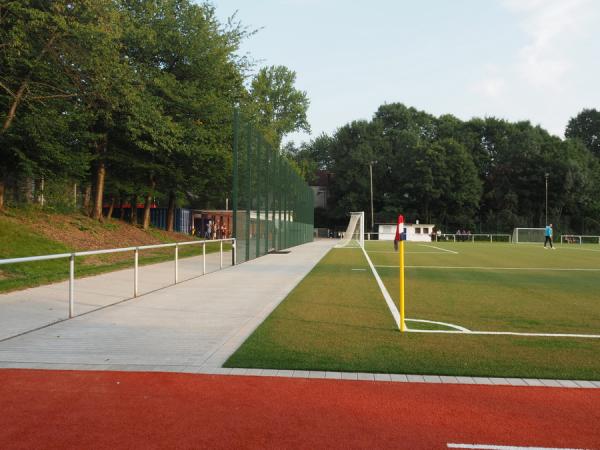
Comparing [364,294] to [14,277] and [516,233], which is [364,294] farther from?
[516,233]

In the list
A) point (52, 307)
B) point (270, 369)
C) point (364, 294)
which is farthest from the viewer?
point (364, 294)

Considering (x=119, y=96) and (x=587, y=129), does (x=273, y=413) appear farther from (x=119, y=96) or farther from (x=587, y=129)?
(x=587, y=129)

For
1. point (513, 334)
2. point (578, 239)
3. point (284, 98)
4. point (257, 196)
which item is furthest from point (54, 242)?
point (578, 239)

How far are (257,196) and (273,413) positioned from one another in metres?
18.0

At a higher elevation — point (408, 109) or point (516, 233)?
point (408, 109)

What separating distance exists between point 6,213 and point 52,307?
1287 cm

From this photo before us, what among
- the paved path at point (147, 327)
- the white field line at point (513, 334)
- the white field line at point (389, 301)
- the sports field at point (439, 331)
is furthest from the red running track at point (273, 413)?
the white field line at point (389, 301)

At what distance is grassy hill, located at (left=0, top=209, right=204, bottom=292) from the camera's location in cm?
1337

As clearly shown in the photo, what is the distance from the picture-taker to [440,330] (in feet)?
25.1

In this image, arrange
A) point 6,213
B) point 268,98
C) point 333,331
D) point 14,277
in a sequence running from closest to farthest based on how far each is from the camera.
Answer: point 333,331
point 14,277
point 6,213
point 268,98

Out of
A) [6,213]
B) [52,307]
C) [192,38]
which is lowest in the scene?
[52,307]

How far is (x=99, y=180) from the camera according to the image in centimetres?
2820

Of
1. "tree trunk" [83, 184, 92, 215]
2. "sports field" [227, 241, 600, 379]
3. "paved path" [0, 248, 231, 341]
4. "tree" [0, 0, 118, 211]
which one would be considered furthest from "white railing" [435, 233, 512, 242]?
"paved path" [0, 248, 231, 341]

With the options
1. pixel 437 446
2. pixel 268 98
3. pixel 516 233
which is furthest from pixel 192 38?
pixel 516 233
